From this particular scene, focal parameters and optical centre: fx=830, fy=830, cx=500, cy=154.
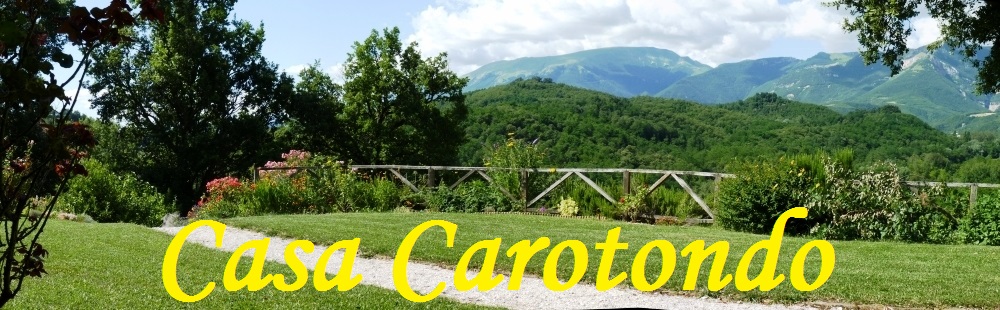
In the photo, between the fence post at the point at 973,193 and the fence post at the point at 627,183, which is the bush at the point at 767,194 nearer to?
the fence post at the point at 973,193

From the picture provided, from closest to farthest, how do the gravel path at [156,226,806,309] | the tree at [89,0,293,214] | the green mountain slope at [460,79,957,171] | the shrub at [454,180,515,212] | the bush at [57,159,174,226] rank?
the gravel path at [156,226,806,309] < the bush at [57,159,174,226] < the shrub at [454,180,515,212] < the tree at [89,0,293,214] < the green mountain slope at [460,79,957,171]

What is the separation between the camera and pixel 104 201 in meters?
16.2

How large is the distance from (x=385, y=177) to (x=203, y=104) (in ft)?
46.2

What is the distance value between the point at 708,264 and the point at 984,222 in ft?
17.3

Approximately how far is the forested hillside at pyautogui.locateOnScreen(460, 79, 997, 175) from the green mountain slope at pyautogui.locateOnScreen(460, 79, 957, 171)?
0.21ft

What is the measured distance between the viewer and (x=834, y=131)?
55.3 metres

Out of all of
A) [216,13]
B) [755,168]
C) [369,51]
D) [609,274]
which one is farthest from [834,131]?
[609,274]

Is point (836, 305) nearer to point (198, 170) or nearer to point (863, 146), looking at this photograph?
point (198, 170)

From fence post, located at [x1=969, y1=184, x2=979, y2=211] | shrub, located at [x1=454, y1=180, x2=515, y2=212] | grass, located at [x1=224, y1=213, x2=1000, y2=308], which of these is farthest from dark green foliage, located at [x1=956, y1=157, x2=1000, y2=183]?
grass, located at [x1=224, y1=213, x2=1000, y2=308]

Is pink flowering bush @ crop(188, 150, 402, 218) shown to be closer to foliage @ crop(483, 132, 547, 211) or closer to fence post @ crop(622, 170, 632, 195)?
foliage @ crop(483, 132, 547, 211)

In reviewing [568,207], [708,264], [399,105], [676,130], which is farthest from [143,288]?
[676,130]

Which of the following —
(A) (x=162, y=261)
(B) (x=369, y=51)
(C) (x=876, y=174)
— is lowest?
(A) (x=162, y=261)

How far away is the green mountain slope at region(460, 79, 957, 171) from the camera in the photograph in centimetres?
4569

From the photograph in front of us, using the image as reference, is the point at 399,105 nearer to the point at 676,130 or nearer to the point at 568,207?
the point at 568,207
